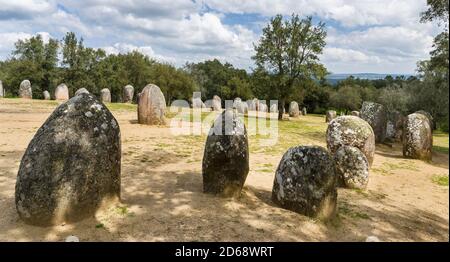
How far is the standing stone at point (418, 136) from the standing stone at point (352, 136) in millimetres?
3673

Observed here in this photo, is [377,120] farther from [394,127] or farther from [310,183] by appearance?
[310,183]

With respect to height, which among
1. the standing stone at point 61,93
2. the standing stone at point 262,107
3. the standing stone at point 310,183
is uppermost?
the standing stone at point 61,93

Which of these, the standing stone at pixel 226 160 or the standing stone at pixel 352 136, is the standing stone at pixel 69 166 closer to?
the standing stone at pixel 226 160

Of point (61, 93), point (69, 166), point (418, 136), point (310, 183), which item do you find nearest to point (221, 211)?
point (310, 183)

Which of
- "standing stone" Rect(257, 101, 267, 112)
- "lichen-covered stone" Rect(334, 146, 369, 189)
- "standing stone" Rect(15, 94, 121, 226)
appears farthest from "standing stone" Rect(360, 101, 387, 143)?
"standing stone" Rect(257, 101, 267, 112)

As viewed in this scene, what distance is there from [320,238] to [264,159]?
22.0 ft

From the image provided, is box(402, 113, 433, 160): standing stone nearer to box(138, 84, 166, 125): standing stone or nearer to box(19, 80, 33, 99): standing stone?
box(138, 84, 166, 125): standing stone

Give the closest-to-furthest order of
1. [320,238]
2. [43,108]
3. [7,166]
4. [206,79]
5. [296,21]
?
[320,238] < [7,166] < [43,108] < [296,21] < [206,79]

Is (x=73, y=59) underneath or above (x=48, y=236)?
above

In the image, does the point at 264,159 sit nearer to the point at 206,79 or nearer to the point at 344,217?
the point at 344,217

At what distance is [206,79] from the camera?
231 ft

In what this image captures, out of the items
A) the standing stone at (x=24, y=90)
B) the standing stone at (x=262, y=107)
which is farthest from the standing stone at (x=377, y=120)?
the standing stone at (x=24, y=90)

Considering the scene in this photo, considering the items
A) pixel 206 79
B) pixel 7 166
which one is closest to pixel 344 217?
pixel 7 166

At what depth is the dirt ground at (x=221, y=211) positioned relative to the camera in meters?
5.99
